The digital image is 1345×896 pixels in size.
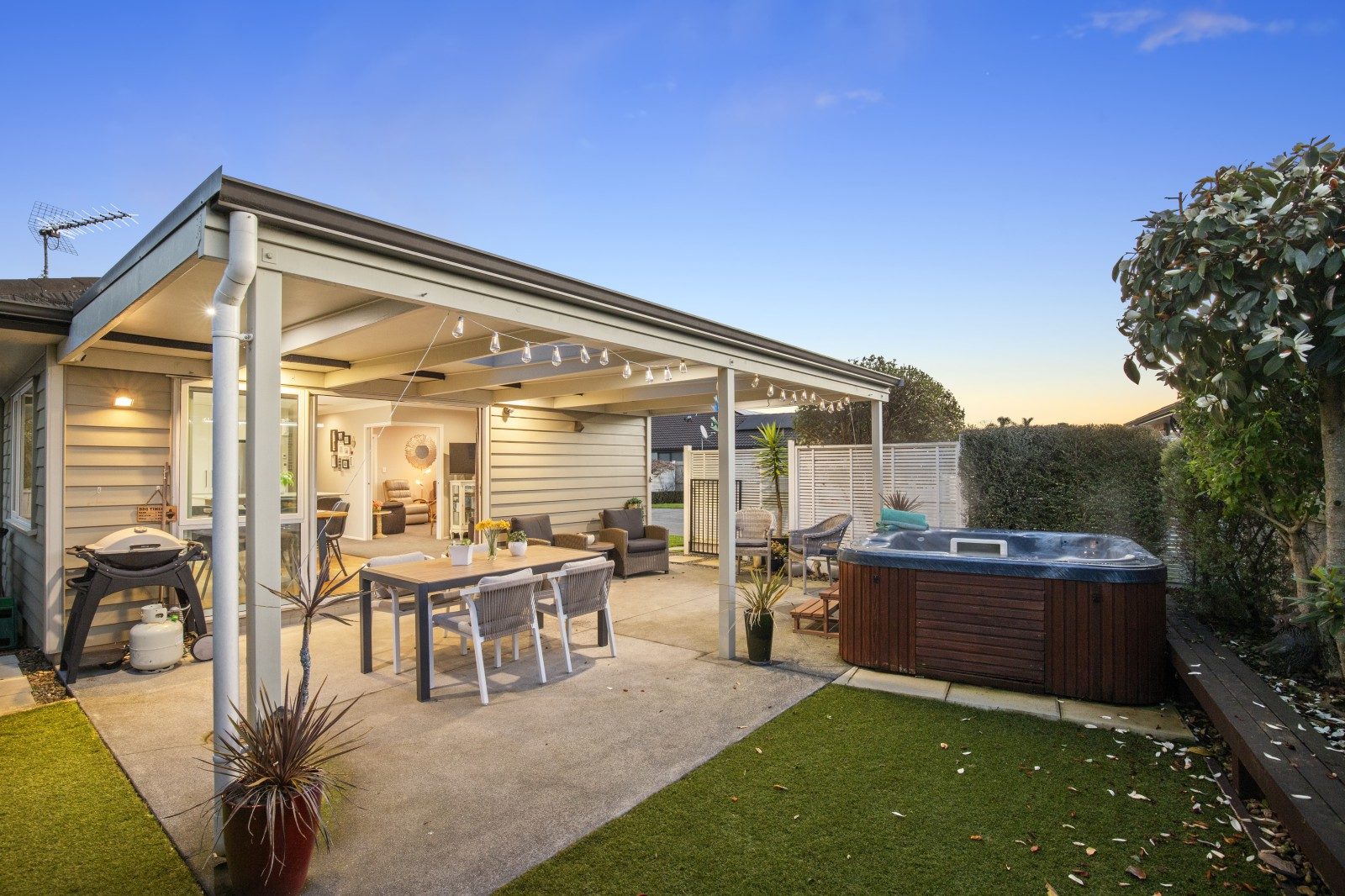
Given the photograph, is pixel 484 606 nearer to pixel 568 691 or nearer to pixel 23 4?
pixel 568 691

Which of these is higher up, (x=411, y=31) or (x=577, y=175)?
(x=411, y=31)

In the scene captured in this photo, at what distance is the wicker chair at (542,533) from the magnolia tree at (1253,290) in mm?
5732

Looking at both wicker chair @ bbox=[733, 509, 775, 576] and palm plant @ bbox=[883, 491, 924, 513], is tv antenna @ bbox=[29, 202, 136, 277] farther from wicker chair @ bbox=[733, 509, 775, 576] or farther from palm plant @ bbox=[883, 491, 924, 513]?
palm plant @ bbox=[883, 491, 924, 513]

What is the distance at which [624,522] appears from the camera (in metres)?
9.16

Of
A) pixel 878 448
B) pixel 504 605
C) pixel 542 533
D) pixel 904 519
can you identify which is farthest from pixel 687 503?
pixel 504 605

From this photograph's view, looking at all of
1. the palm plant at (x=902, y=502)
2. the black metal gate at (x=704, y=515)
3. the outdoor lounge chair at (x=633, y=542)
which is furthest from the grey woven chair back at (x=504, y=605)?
the black metal gate at (x=704, y=515)

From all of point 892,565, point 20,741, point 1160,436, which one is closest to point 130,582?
point 20,741

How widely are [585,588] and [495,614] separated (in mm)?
728

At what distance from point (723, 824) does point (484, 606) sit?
2.14m

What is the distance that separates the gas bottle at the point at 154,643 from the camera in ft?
15.2

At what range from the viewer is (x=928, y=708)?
3963 millimetres

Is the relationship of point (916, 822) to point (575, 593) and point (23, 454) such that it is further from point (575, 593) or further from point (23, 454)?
point (23, 454)

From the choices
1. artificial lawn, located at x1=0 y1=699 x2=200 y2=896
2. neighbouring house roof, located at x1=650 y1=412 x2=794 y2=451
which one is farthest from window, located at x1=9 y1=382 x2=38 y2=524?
neighbouring house roof, located at x1=650 y1=412 x2=794 y2=451

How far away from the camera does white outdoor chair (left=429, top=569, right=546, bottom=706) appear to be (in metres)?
4.16
